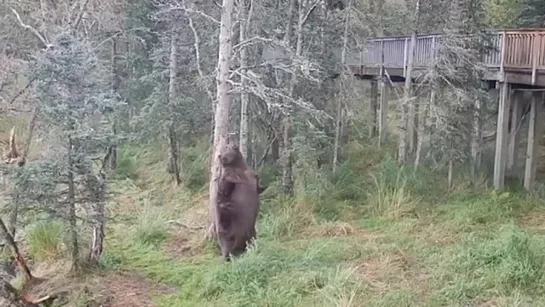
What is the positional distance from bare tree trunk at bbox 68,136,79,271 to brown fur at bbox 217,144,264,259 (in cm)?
207

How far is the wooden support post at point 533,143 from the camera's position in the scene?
13703 mm

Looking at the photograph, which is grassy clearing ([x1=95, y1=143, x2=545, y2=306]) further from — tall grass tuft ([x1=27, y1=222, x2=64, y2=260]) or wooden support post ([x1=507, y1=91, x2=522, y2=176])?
wooden support post ([x1=507, y1=91, x2=522, y2=176])

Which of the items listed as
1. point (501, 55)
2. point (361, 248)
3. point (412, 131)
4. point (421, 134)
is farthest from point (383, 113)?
point (361, 248)

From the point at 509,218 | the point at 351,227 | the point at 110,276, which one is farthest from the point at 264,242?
the point at 509,218

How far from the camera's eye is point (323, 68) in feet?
49.8

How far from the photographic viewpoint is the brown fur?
9094mm

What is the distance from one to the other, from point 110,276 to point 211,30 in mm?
9337

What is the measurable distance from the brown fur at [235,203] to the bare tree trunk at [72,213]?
207 centimetres

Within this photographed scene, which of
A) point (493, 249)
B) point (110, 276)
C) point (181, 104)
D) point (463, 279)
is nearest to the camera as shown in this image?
point (463, 279)

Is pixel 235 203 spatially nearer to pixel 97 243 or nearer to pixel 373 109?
pixel 97 243

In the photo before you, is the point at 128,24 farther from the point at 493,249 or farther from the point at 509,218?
the point at 493,249

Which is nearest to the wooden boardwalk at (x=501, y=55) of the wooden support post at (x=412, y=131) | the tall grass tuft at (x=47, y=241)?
the wooden support post at (x=412, y=131)

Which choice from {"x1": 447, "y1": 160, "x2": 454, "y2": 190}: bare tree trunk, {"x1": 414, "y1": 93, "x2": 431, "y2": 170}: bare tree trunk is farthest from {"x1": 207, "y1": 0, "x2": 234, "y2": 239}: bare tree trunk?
{"x1": 447, "y1": 160, "x2": 454, "y2": 190}: bare tree trunk

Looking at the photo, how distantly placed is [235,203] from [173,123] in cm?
895
